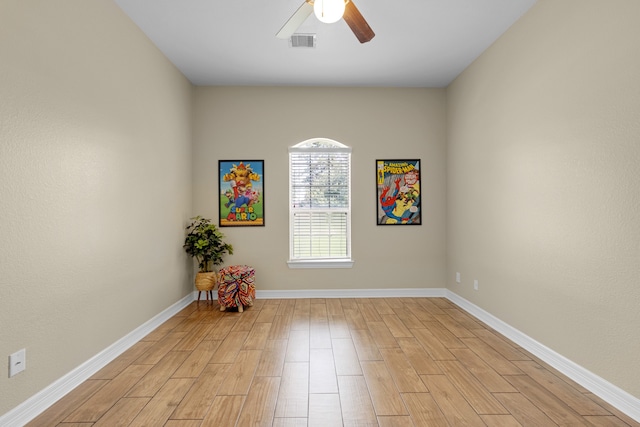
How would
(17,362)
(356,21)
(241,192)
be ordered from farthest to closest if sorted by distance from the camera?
(241,192) → (356,21) → (17,362)

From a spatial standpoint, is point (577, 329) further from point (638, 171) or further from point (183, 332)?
point (183, 332)

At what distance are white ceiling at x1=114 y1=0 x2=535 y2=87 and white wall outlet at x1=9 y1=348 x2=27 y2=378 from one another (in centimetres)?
273

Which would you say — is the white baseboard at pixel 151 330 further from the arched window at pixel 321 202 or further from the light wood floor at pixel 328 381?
the arched window at pixel 321 202

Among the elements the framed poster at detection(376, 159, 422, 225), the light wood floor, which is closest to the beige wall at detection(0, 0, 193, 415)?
the light wood floor

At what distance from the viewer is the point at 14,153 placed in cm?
205

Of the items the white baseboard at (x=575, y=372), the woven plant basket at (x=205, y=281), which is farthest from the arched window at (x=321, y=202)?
the white baseboard at (x=575, y=372)

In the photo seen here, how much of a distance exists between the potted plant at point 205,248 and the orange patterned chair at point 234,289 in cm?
28

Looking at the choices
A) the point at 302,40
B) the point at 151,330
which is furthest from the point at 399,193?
the point at 151,330

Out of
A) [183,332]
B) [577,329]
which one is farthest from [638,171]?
[183,332]

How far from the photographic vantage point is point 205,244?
454 centimetres

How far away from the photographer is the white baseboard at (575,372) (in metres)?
2.17

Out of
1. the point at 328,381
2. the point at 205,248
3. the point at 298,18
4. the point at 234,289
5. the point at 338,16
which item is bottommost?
the point at 328,381

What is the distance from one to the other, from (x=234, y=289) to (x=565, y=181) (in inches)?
136

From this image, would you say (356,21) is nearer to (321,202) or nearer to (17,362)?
(17,362)
